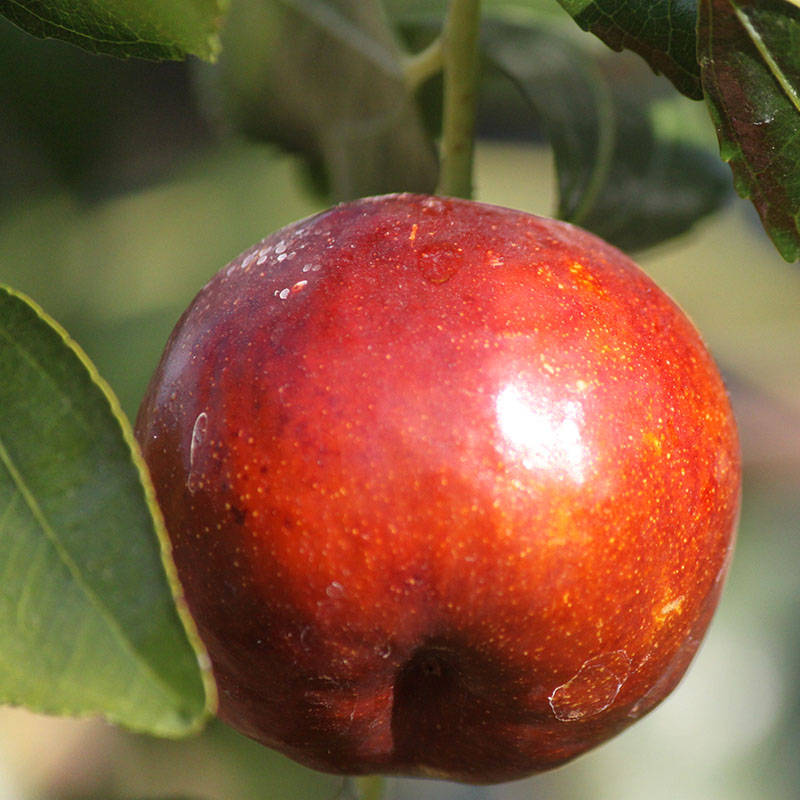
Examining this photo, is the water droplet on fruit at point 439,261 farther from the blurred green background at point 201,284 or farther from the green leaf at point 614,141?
the blurred green background at point 201,284

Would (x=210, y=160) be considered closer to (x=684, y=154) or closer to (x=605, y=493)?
(x=684, y=154)

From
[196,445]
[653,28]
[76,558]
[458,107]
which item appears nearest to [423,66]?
[458,107]

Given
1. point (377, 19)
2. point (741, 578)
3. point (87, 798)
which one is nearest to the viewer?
point (377, 19)

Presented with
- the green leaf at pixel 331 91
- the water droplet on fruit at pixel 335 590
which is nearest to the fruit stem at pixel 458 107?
the green leaf at pixel 331 91

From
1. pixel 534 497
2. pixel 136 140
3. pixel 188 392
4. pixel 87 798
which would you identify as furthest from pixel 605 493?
pixel 136 140

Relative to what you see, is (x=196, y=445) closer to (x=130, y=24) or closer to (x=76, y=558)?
(x=76, y=558)

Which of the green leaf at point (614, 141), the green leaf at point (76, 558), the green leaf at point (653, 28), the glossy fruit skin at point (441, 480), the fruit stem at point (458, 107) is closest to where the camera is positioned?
the green leaf at point (76, 558)
